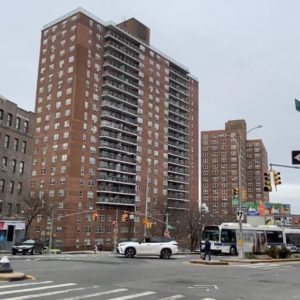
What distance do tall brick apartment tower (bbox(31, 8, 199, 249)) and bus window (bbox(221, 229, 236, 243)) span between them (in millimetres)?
51588

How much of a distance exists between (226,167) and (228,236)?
436 ft

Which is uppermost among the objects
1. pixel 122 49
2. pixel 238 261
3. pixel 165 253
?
pixel 122 49

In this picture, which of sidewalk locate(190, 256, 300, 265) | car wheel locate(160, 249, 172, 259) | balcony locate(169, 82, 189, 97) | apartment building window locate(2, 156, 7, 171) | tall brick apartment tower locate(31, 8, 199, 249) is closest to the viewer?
sidewalk locate(190, 256, 300, 265)

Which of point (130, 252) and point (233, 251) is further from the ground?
point (233, 251)

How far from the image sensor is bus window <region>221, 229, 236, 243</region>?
157 ft

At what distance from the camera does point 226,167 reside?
587 ft

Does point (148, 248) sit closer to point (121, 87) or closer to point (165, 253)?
point (165, 253)

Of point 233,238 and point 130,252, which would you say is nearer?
point 130,252

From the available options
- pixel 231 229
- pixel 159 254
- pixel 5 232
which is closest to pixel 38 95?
pixel 5 232

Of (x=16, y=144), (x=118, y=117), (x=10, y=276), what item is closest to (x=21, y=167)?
(x=16, y=144)

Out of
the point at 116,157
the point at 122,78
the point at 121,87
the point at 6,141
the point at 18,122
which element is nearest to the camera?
the point at 6,141

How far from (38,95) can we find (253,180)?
10117cm

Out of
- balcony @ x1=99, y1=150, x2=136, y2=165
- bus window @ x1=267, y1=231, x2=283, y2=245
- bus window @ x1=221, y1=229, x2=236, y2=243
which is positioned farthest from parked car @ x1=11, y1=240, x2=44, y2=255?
balcony @ x1=99, y1=150, x2=136, y2=165

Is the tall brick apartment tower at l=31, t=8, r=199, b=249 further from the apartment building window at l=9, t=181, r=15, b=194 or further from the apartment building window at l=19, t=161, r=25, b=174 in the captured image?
the apartment building window at l=9, t=181, r=15, b=194
